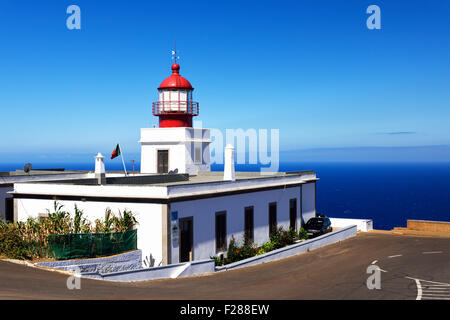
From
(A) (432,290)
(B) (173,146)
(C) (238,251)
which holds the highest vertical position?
(B) (173,146)

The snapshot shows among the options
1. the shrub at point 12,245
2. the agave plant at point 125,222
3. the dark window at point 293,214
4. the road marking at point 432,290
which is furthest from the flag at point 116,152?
the road marking at point 432,290

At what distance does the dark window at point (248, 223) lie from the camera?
82.3ft

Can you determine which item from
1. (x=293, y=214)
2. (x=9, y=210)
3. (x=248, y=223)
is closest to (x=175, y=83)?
(x=293, y=214)

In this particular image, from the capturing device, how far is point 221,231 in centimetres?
2319

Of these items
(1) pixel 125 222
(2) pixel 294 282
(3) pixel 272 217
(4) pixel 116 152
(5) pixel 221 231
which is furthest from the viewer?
(3) pixel 272 217

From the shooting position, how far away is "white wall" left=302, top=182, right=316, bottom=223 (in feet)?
108

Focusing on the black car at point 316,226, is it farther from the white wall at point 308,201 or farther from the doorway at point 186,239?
the doorway at point 186,239

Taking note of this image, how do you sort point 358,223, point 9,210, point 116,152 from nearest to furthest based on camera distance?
point 116,152, point 9,210, point 358,223

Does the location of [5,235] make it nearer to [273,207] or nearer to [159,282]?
[159,282]

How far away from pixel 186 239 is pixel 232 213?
3850 mm

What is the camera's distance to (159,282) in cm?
1739

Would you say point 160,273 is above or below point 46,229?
below

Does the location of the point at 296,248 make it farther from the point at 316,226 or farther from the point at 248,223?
the point at 316,226

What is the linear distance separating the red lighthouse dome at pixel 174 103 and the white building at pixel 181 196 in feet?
0.23
